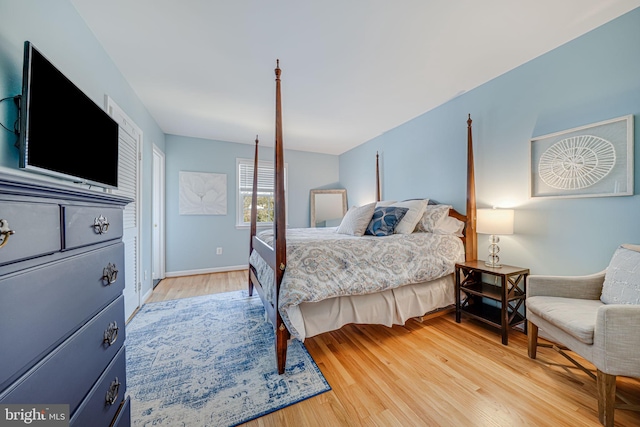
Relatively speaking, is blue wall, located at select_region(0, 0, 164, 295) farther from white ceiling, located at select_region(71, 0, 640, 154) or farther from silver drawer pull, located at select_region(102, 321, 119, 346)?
silver drawer pull, located at select_region(102, 321, 119, 346)

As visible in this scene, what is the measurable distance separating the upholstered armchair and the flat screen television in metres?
2.90

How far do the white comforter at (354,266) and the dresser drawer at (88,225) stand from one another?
99cm

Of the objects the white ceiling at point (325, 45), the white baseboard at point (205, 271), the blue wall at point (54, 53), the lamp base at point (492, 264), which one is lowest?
the white baseboard at point (205, 271)

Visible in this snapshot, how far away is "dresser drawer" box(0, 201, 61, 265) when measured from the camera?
1.59 feet

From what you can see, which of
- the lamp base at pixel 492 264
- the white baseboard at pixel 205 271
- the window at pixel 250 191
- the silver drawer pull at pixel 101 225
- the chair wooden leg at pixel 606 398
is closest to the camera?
the silver drawer pull at pixel 101 225

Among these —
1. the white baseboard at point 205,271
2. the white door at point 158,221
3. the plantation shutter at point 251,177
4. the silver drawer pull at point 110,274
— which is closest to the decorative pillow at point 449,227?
the silver drawer pull at point 110,274

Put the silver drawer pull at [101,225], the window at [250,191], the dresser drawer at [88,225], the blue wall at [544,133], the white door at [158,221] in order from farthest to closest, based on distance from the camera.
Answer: the window at [250,191] → the white door at [158,221] → the blue wall at [544,133] → the silver drawer pull at [101,225] → the dresser drawer at [88,225]

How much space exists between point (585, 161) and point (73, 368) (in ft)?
10.3

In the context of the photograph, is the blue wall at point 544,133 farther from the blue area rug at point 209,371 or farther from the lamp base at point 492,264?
the blue area rug at point 209,371

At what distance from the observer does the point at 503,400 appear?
4.48 ft

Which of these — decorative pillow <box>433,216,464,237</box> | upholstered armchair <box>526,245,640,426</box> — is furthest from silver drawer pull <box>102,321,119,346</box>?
decorative pillow <box>433,216,464,237</box>

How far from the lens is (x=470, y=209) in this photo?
2.46 meters

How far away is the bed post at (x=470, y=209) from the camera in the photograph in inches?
95.9

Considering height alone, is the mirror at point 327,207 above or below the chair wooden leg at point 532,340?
above
